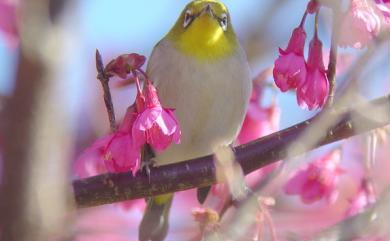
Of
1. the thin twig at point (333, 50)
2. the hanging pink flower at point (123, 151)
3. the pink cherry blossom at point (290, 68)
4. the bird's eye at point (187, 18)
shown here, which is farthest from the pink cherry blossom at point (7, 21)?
the thin twig at point (333, 50)

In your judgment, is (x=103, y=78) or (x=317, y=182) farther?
(x=317, y=182)

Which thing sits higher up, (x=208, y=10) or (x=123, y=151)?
(x=208, y=10)

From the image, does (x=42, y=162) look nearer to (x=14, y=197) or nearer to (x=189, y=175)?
(x=14, y=197)

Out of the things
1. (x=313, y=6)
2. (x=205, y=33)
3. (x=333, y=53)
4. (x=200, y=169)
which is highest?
(x=205, y=33)

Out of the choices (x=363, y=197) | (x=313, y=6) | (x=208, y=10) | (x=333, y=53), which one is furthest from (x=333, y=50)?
(x=208, y=10)

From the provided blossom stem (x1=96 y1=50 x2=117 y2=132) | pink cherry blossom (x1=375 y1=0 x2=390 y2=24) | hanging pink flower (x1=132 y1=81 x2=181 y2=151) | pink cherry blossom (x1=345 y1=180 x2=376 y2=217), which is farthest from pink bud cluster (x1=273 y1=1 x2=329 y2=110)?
pink cherry blossom (x1=345 y1=180 x2=376 y2=217)

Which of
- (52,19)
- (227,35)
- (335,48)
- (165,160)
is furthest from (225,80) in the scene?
(52,19)

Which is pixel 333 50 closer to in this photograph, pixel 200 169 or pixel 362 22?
pixel 362 22
